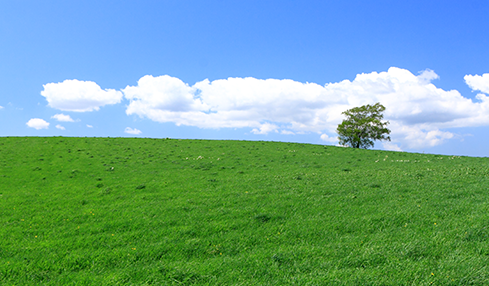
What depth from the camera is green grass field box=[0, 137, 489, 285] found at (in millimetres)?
6617

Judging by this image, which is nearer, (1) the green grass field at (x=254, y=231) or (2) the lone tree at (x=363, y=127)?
(1) the green grass field at (x=254, y=231)

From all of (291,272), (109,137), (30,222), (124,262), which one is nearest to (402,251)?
(291,272)

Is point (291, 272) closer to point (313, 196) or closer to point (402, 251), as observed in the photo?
point (402, 251)

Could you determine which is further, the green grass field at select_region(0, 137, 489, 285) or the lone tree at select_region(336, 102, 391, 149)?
the lone tree at select_region(336, 102, 391, 149)

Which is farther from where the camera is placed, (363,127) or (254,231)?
(363,127)

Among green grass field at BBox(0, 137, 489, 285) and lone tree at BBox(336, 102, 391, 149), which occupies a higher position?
lone tree at BBox(336, 102, 391, 149)

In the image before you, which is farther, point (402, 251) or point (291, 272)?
point (402, 251)

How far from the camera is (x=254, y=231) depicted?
929 centimetres

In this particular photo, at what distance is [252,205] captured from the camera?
12.1m

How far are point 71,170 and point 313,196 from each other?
22766 millimetres

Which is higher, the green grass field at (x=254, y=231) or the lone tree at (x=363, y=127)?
the lone tree at (x=363, y=127)

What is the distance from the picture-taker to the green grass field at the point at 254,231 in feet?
21.7

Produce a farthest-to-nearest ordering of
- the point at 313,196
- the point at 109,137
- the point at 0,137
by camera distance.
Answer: the point at 109,137
the point at 0,137
the point at 313,196

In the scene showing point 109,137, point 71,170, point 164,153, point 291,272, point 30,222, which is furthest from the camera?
point 109,137
